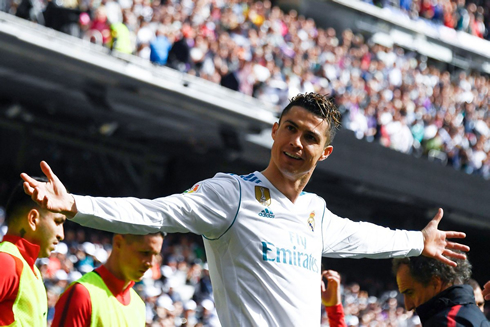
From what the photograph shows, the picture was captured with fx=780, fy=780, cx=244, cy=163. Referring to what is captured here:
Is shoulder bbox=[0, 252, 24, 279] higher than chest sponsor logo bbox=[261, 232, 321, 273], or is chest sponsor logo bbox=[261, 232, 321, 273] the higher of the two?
chest sponsor logo bbox=[261, 232, 321, 273]

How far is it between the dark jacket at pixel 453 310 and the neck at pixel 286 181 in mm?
1019

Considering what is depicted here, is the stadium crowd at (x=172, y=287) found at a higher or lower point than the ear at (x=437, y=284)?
lower

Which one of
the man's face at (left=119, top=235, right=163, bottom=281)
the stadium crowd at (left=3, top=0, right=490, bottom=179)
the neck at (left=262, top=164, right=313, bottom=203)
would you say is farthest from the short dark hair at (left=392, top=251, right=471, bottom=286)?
the stadium crowd at (left=3, top=0, right=490, bottom=179)

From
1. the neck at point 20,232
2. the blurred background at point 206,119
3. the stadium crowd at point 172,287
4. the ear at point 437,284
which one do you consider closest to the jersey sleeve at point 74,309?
the neck at point 20,232

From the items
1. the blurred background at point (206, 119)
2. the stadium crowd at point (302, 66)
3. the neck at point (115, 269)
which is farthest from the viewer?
the stadium crowd at point (302, 66)

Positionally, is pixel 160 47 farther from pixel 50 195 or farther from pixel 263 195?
pixel 50 195

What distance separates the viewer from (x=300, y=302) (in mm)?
3367

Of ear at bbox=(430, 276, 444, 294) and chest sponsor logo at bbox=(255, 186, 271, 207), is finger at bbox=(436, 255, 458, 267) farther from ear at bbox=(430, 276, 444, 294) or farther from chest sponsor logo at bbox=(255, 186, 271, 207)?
chest sponsor logo at bbox=(255, 186, 271, 207)

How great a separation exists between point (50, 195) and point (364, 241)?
168 centimetres

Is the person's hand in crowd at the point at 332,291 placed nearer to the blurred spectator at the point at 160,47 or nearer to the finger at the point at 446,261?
the finger at the point at 446,261

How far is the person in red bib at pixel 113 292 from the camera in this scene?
13.6ft

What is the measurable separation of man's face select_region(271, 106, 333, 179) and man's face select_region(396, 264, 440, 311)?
3.48ft

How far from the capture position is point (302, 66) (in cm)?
1622

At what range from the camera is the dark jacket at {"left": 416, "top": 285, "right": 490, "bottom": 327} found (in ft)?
12.6
